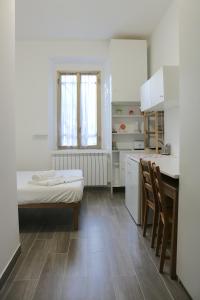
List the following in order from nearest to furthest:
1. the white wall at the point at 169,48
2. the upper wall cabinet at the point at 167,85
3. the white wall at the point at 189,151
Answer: the white wall at the point at 189,151 < the upper wall cabinet at the point at 167,85 < the white wall at the point at 169,48

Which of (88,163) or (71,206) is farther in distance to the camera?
(88,163)

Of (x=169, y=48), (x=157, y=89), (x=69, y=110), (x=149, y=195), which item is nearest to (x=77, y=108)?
(x=69, y=110)

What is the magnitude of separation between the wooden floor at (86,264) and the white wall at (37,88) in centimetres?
191

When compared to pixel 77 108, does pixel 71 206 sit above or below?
below

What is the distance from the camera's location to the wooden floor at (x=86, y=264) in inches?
76.6

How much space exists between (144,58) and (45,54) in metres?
2.01

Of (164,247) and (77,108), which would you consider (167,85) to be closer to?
(164,247)

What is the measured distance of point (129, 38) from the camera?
5141 mm

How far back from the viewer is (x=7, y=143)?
2271 mm

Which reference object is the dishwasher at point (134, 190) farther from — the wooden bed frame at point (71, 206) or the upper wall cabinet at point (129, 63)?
the upper wall cabinet at point (129, 63)

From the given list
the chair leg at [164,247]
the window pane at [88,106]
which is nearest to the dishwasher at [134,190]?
the chair leg at [164,247]

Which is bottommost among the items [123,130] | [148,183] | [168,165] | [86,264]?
[86,264]

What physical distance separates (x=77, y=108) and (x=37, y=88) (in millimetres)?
925

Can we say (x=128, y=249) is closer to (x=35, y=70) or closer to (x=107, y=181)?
(x=107, y=181)
